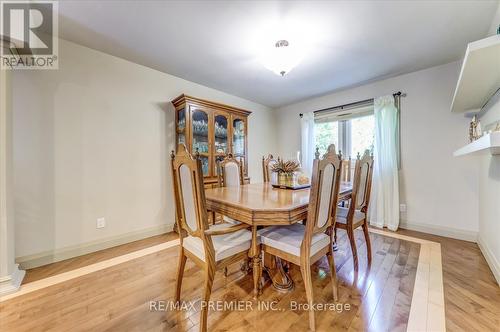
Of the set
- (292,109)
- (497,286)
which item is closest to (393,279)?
(497,286)

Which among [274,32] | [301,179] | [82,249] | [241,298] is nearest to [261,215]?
[241,298]

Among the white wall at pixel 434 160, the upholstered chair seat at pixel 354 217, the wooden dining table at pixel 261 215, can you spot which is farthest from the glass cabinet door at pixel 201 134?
the white wall at pixel 434 160

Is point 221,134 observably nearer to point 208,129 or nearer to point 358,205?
point 208,129

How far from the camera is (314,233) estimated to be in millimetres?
1279

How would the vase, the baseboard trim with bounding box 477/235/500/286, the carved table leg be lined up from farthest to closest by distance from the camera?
the vase < the baseboard trim with bounding box 477/235/500/286 < the carved table leg

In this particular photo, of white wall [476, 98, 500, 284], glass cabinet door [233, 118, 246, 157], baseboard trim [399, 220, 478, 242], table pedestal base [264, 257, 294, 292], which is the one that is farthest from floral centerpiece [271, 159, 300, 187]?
baseboard trim [399, 220, 478, 242]

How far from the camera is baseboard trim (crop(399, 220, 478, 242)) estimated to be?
247 cm

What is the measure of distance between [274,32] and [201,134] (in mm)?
1590

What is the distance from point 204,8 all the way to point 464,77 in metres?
2.17

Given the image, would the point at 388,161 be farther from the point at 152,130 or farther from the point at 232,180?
the point at 152,130

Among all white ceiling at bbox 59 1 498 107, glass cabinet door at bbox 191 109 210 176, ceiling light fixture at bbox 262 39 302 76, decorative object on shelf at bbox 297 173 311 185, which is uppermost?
white ceiling at bbox 59 1 498 107
